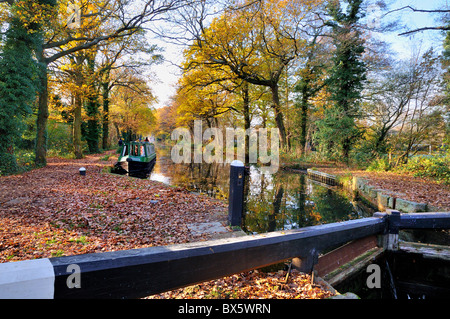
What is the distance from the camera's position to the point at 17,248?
3002mm

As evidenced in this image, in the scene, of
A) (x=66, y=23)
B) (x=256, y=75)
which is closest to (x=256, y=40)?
(x=256, y=75)

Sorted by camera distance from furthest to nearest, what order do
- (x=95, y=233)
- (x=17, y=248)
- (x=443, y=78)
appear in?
(x=443, y=78) < (x=95, y=233) < (x=17, y=248)

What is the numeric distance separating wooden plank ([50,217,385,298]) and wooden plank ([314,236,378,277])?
0.69 metres

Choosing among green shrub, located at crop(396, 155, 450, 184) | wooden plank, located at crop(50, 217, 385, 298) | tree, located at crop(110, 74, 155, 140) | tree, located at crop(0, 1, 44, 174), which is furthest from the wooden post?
tree, located at crop(110, 74, 155, 140)

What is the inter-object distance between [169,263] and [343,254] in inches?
111

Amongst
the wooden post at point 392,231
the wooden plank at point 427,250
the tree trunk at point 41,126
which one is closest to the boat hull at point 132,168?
the tree trunk at point 41,126

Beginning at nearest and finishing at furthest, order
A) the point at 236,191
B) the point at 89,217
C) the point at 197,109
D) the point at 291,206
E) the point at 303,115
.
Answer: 1. the point at 236,191
2. the point at 89,217
3. the point at 291,206
4. the point at 303,115
5. the point at 197,109

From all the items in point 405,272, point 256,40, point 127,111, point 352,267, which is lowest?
point 405,272

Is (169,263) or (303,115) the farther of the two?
(303,115)

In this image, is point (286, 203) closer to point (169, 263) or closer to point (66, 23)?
point (169, 263)

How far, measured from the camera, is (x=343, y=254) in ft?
10.8

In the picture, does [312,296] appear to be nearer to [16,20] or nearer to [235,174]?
[235,174]
